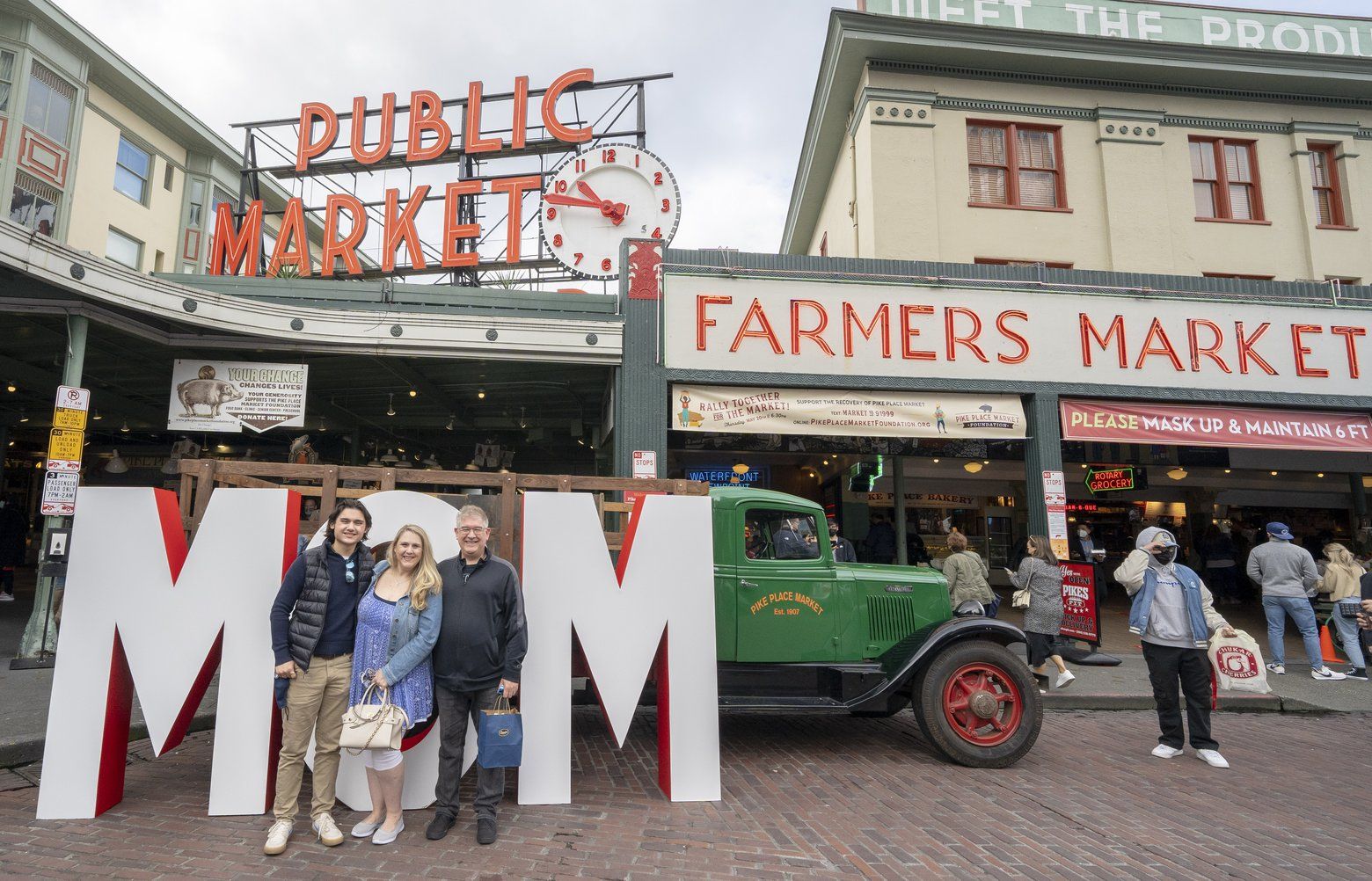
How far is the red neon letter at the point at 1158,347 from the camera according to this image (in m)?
11.0

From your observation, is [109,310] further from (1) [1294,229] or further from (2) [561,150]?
(1) [1294,229]

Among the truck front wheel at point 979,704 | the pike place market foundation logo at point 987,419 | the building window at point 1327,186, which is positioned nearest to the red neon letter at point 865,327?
the pike place market foundation logo at point 987,419

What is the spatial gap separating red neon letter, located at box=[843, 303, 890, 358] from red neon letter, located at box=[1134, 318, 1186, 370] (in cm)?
378

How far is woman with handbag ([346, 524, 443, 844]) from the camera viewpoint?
159 inches

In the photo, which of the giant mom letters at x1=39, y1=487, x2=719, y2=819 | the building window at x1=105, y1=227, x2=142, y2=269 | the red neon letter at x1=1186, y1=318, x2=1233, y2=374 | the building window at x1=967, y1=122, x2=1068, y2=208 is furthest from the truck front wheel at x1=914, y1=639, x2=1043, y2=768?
the building window at x1=105, y1=227, x2=142, y2=269

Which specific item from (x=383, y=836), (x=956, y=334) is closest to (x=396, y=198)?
(x=956, y=334)

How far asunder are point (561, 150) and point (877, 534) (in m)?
10.6

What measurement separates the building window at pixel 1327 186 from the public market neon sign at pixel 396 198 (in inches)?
548

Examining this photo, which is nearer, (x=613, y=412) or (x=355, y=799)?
(x=355, y=799)

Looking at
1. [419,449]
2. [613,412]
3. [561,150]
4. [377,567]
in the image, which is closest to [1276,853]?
[377,567]

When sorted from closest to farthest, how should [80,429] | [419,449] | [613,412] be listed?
[80,429] < [613,412] < [419,449]

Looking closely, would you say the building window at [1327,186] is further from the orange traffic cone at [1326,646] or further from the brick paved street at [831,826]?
the brick paved street at [831,826]

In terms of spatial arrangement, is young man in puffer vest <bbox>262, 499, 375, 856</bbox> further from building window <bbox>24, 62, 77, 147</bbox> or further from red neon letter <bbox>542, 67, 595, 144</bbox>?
building window <bbox>24, 62, 77, 147</bbox>

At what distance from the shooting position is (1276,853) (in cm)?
408
